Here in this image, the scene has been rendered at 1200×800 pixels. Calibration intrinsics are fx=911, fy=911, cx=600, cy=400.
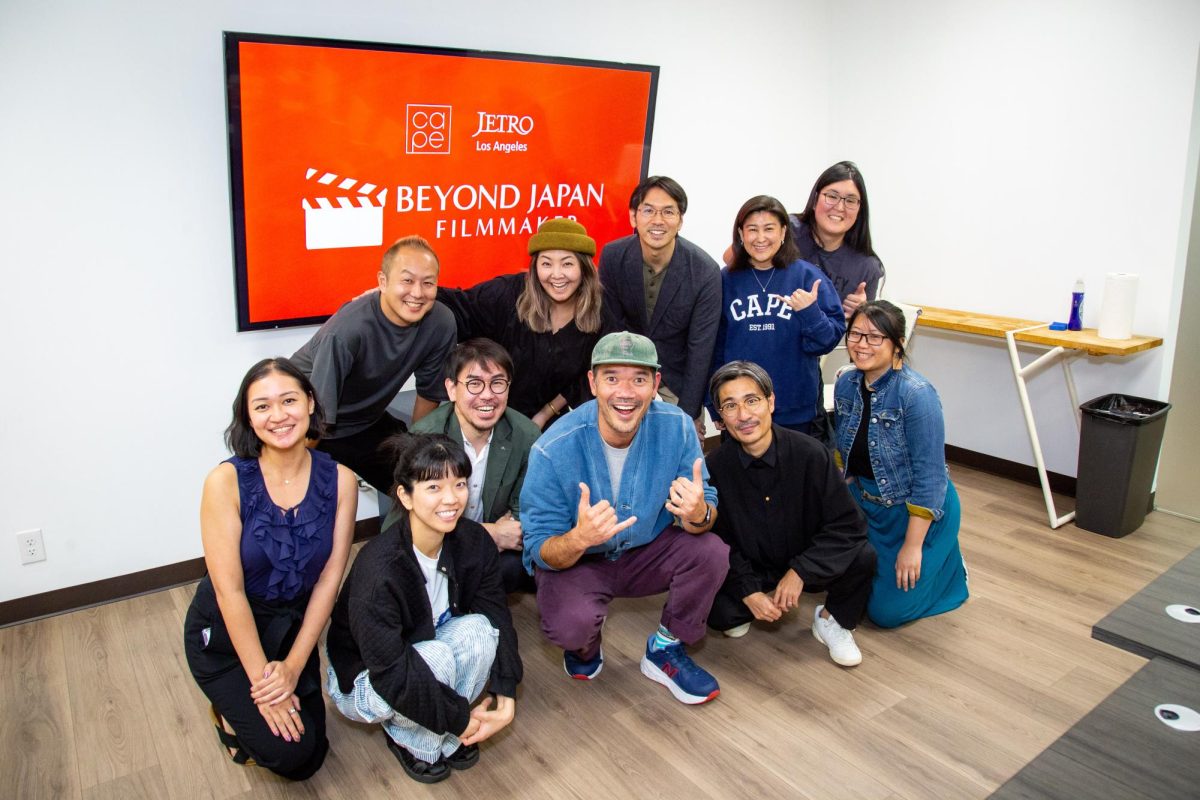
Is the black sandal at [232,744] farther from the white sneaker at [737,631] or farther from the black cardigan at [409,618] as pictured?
the white sneaker at [737,631]

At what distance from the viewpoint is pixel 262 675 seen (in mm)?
2254

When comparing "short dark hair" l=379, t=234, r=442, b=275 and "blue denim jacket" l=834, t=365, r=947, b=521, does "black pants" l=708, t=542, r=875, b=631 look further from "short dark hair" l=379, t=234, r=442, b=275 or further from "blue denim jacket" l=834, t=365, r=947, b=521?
"short dark hair" l=379, t=234, r=442, b=275

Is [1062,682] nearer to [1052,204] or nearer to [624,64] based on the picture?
[1052,204]

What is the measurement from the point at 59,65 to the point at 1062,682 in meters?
3.59

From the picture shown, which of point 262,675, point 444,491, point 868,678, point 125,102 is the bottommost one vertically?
point 868,678

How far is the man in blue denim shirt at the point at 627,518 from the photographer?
258cm

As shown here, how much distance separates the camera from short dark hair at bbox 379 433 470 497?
232 cm

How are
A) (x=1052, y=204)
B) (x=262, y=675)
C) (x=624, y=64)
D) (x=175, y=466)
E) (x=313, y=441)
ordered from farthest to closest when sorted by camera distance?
1. (x=1052, y=204)
2. (x=624, y=64)
3. (x=175, y=466)
4. (x=313, y=441)
5. (x=262, y=675)

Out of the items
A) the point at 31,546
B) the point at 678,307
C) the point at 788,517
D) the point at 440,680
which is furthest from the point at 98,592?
the point at 788,517

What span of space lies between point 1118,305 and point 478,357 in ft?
9.01

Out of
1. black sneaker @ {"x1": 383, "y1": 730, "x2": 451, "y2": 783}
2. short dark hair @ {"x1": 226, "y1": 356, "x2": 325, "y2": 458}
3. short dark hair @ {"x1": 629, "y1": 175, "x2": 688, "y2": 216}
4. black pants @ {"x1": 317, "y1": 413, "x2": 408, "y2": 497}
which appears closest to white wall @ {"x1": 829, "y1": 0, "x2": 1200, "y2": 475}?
short dark hair @ {"x1": 629, "y1": 175, "x2": 688, "y2": 216}

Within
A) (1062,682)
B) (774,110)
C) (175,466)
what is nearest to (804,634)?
(1062,682)

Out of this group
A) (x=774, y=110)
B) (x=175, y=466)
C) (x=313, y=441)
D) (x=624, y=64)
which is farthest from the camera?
(x=774, y=110)

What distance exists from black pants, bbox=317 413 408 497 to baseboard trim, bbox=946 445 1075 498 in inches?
119
